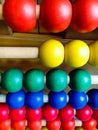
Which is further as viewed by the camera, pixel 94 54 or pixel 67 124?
pixel 67 124

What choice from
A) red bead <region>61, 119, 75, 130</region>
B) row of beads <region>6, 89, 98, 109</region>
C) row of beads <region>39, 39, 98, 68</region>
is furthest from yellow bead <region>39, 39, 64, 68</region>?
red bead <region>61, 119, 75, 130</region>

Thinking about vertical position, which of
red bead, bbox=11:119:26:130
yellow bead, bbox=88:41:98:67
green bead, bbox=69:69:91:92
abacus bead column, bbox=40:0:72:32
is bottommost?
red bead, bbox=11:119:26:130

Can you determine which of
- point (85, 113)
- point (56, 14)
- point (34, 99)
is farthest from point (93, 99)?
point (56, 14)

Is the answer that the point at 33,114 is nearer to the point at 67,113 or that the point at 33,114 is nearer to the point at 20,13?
the point at 67,113

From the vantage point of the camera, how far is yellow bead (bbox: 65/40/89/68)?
1.51ft

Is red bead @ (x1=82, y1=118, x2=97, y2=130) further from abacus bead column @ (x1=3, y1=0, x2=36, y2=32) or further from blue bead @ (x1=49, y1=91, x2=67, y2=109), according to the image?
abacus bead column @ (x1=3, y1=0, x2=36, y2=32)

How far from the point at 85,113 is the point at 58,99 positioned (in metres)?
0.10

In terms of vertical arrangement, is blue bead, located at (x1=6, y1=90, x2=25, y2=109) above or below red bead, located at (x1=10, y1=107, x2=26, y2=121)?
above

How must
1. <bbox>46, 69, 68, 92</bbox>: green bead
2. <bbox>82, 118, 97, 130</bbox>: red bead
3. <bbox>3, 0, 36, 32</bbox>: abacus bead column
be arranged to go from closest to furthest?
<bbox>3, 0, 36, 32</bbox>: abacus bead column, <bbox>46, 69, 68, 92</bbox>: green bead, <bbox>82, 118, 97, 130</bbox>: red bead

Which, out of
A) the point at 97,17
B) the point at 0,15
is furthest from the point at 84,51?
the point at 0,15

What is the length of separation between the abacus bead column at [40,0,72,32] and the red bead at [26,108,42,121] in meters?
0.23

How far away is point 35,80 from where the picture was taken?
489 mm

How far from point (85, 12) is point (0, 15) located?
0.53ft

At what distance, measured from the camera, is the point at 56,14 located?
40cm
